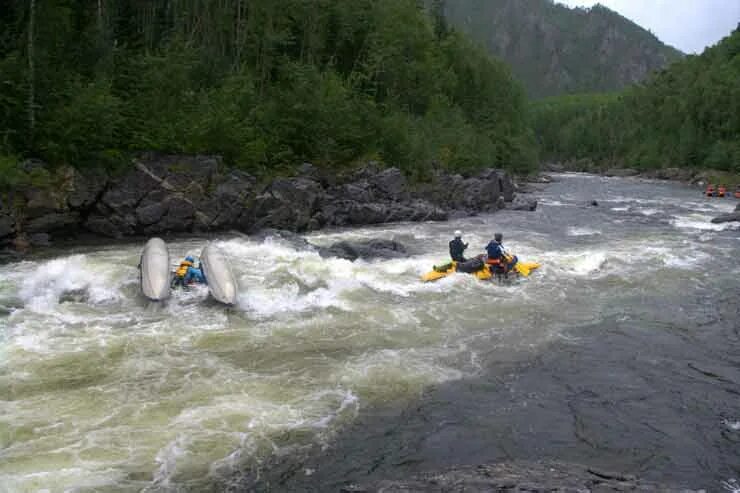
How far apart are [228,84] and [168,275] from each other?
52.3ft

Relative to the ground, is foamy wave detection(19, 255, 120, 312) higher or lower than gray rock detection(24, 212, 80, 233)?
lower

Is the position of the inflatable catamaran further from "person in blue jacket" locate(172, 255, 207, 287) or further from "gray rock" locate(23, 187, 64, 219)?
"gray rock" locate(23, 187, 64, 219)

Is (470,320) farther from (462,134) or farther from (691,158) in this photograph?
(691,158)

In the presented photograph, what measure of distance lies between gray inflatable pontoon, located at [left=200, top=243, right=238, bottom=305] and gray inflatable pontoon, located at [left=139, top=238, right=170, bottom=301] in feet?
2.90

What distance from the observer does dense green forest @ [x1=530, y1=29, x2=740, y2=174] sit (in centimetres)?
6538

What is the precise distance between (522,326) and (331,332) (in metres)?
3.89

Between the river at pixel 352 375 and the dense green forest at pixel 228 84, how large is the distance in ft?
21.4

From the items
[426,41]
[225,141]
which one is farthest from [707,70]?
[225,141]

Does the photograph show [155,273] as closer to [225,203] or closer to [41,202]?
[41,202]

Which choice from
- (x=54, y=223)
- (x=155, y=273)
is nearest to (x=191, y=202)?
(x=54, y=223)

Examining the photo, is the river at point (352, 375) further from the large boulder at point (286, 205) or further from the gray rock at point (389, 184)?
the gray rock at point (389, 184)

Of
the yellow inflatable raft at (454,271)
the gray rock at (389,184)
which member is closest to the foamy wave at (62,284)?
the yellow inflatable raft at (454,271)

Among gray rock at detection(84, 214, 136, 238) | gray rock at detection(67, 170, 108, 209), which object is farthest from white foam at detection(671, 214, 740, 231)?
gray rock at detection(67, 170, 108, 209)

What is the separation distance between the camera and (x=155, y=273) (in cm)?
1312
